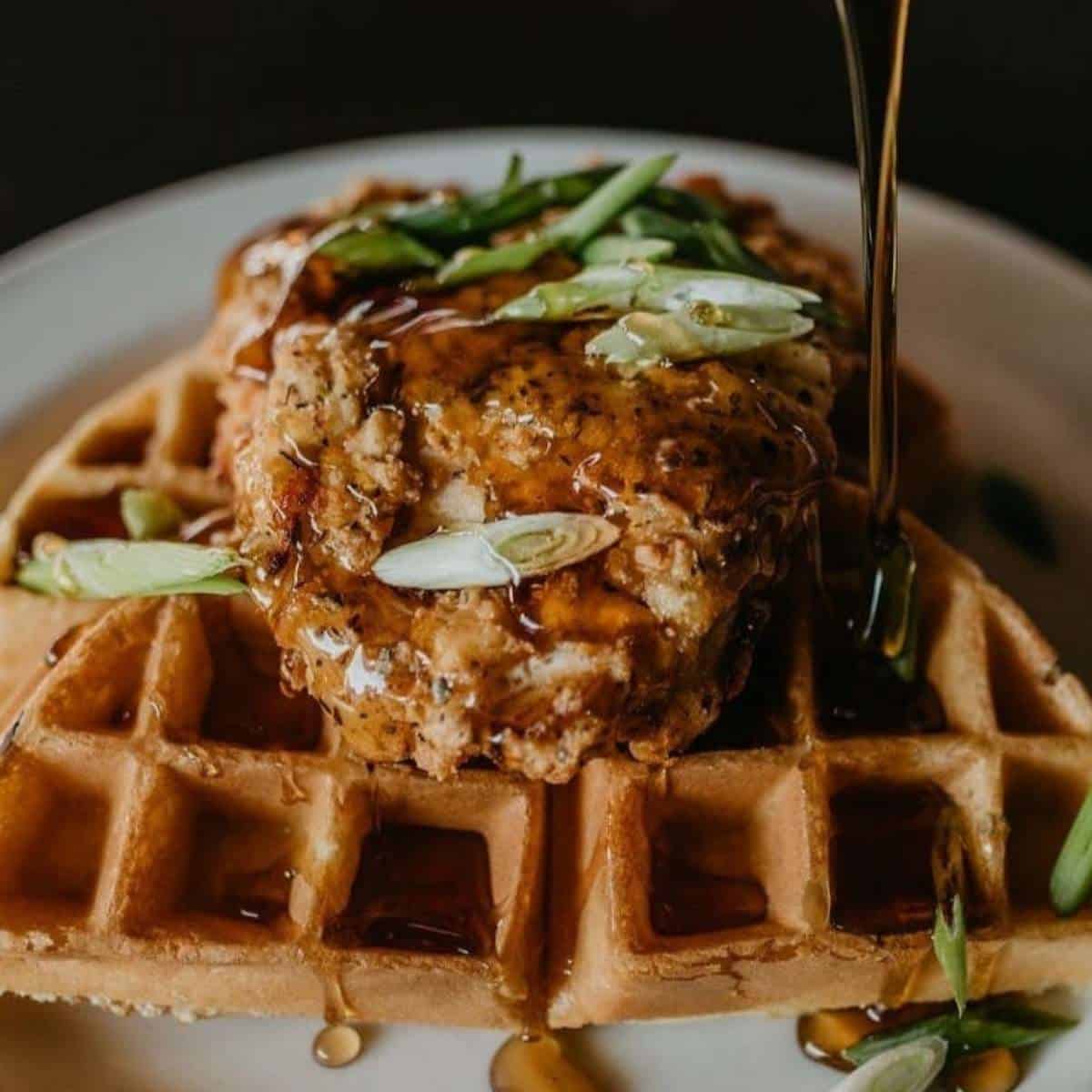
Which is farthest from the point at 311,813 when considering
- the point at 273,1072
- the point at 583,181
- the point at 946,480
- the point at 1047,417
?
the point at 1047,417

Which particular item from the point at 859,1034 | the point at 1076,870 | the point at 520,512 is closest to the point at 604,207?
the point at 520,512

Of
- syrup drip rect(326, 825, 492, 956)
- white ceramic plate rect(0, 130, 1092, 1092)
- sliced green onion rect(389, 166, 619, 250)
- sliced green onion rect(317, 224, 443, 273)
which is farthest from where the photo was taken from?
white ceramic plate rect(0, 130, 1092, 1092)

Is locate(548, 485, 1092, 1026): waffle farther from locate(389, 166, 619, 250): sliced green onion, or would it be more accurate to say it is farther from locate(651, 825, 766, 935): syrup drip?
locate(389, 166, 619, 250): sliced green onion

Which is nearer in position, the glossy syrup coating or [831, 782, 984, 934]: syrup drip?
the glossy syrup coating

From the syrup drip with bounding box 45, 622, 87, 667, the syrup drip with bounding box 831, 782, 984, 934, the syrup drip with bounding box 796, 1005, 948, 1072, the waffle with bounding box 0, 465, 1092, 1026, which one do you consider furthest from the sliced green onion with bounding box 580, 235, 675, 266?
the syrup drip with bounding box 796, 1005, 948, 1072

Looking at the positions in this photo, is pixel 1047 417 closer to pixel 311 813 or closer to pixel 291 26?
pixel 311 813

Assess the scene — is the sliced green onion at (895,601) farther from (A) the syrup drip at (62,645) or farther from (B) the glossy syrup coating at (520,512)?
(A) the syrup drip at (62,645)
